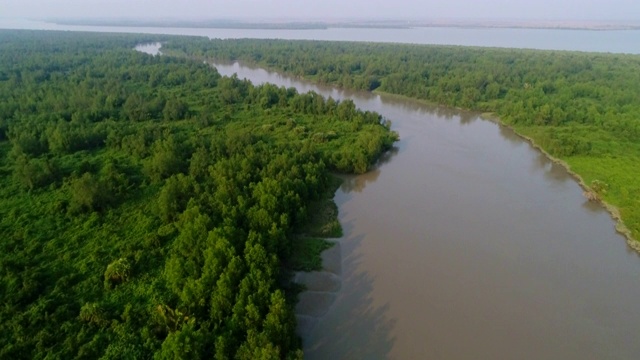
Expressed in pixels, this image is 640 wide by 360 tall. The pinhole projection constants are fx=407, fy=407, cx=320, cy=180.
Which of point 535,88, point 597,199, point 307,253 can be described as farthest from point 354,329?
point 535,88

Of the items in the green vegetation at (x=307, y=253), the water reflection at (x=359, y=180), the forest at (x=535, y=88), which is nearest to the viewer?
the green vegetation at (x=307, y=253)

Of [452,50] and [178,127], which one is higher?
[452,50]

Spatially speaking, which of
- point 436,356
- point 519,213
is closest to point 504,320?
point 436,356

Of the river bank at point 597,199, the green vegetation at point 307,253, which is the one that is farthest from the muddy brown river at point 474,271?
the green vegetation at point 307,253

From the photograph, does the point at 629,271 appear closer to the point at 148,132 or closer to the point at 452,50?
the point at 148,132

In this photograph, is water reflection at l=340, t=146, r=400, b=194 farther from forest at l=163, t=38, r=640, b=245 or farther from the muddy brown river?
forest at l=163, t=38, r=640, b=245

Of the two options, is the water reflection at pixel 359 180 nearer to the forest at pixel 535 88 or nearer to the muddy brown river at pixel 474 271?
the muddy brown river at pixel 474 271

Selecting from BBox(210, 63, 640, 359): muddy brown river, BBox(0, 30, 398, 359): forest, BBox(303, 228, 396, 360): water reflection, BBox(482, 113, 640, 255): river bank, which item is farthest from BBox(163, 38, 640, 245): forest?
BBox(0, 30, 398, 359): forest
